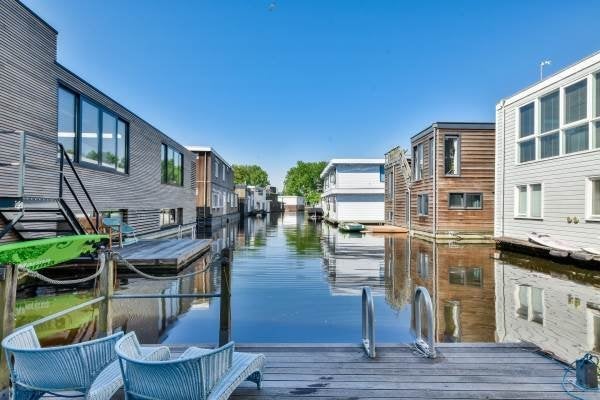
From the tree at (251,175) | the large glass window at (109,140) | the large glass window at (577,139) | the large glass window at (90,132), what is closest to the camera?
the large glass window at (90,132)

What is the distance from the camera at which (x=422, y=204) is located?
83.2ft

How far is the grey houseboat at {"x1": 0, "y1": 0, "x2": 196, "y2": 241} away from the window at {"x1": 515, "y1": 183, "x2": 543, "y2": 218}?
16.3 m

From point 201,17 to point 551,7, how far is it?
15400 mm

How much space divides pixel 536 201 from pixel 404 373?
50.4ft

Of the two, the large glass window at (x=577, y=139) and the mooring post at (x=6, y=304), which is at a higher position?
the large glass window at (x=577, y=139)

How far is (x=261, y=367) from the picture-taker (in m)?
3.68

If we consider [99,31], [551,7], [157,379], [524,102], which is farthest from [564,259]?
[99,31]

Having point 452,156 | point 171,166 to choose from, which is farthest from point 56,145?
point 452,156

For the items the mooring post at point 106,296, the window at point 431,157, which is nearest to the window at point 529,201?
the window at point 431,157

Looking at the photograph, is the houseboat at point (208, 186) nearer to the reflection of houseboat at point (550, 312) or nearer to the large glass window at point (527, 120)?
the large glass window at point (527, 120)

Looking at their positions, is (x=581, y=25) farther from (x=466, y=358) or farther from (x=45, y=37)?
(x=45, y=37)

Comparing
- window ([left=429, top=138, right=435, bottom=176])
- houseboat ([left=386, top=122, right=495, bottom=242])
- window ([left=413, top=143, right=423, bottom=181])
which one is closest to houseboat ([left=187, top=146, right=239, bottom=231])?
window ([left=413, top=143, right=423, bottom=181])

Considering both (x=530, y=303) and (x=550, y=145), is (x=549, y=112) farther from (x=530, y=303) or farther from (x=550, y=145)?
(x=530, y=303)

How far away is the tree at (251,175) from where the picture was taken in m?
108
